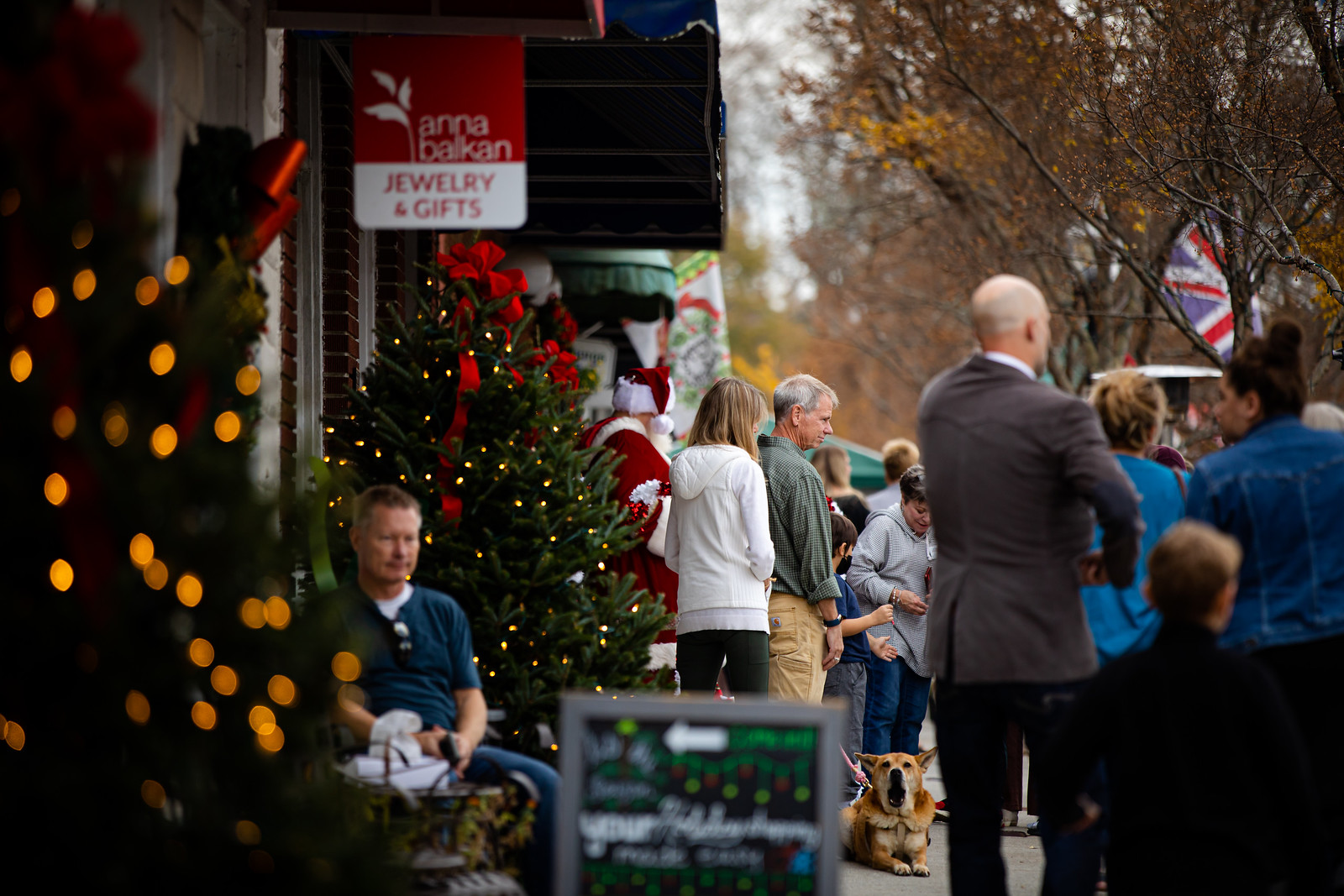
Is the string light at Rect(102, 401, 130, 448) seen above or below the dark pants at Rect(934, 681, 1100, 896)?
above

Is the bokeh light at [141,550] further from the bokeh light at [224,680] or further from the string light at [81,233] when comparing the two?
A: the string light at [81,233]

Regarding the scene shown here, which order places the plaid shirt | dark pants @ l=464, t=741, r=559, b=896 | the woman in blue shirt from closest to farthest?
dark pants @ l=464, t=741, r=559, b=896
the woman in blue shirt
the plaid shirt

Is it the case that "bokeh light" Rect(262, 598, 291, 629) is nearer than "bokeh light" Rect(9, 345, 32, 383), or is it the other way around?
"bokeh light" Rect(9, 345, 32, 383)

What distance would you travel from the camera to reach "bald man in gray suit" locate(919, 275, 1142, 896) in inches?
157

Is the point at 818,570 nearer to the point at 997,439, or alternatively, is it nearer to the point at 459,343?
the point at 459,343

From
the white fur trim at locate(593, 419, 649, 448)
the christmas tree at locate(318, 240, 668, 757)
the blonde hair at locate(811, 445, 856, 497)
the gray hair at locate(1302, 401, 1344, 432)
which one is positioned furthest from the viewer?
the blonde hair at locate(811, 445, 856, 497)

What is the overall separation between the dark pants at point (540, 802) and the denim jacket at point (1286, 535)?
211 cm

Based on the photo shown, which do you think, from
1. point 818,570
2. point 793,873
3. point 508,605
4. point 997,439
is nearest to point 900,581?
point 818,570

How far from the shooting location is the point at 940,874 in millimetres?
6754

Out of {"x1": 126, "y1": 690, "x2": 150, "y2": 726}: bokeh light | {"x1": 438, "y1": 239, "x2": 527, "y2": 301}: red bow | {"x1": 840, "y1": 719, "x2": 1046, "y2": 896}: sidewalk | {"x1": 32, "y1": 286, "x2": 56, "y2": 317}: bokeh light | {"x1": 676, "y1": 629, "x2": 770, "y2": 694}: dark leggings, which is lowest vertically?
{"x1": 840, "y1": 719, "x2": 1046, "y2": 896}: sidewalk

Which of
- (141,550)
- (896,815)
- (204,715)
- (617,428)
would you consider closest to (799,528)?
(617,428)

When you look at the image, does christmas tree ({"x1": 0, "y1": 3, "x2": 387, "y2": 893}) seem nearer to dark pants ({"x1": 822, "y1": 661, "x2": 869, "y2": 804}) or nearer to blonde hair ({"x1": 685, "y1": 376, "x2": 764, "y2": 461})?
blonde hair ({"x1": 685, "y1": 376, "x2": 764, "y2": 461})

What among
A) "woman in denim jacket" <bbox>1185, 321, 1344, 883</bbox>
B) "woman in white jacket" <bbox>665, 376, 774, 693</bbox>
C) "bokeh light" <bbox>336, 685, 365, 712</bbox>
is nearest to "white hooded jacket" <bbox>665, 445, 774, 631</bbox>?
"woman in white jacket" <bbox>665, 376, 774, 693</bbox>

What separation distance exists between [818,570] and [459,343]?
2.07 metres
